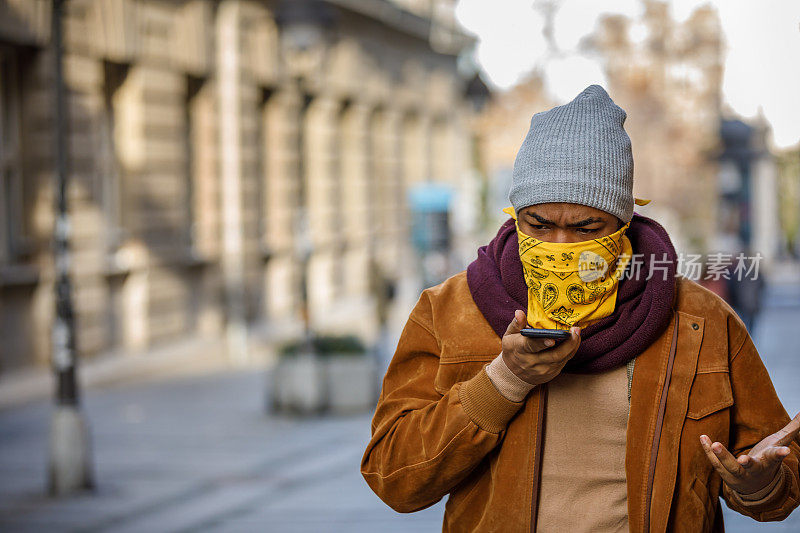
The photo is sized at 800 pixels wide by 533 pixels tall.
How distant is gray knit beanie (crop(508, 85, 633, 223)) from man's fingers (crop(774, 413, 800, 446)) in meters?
0.60

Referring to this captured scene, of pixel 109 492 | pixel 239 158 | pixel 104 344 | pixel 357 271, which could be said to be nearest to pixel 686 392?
pixel 109 492

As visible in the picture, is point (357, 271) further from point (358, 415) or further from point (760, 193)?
point (358, 415)

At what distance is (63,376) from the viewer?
8859 millimetres

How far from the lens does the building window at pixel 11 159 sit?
45.4 ft

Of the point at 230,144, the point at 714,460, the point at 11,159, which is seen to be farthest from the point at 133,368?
the point at 714,460

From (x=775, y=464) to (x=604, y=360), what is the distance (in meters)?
0.44

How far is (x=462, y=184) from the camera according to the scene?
125 feet

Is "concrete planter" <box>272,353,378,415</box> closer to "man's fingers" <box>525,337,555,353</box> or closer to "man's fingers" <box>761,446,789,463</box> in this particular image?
"man's fingers" <box>761,446,789,463</box>

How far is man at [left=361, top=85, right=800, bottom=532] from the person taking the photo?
2568 millimetres

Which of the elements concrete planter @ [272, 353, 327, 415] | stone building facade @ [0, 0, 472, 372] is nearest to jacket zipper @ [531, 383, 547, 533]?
concrete planter @ [272, 353, 327, 415]

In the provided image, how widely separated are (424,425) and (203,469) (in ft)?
24.6

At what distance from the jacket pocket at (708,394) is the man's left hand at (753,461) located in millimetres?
88

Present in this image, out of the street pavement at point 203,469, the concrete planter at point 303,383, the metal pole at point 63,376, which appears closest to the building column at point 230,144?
the street pavement at point 203,469

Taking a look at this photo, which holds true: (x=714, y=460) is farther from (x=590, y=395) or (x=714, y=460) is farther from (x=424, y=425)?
(x=424, y=425)
